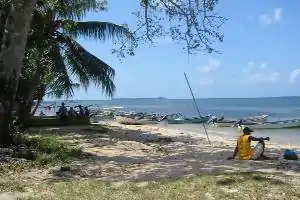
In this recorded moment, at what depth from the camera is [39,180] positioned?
9367 millimetres

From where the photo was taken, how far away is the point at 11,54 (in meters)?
12.7

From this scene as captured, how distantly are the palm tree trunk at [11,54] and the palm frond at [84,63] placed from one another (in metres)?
10.4

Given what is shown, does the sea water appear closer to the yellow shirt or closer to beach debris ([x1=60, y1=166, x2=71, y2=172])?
the yellow shirt

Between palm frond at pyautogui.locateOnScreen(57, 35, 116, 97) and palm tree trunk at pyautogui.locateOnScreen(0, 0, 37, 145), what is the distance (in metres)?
10.4

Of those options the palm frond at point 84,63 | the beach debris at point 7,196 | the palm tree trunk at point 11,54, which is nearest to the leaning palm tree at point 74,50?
the palm frond at point 84,63

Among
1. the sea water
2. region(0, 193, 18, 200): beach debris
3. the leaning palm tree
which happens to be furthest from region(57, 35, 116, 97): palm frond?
region(0, 193, 18, 200): beach debris

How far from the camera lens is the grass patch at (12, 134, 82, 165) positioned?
11.4 meters

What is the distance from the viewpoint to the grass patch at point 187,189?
301 inches

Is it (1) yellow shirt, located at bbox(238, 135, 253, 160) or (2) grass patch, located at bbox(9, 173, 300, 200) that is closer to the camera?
(2) grass patch, located at bbox(9, 173, 300, 200)

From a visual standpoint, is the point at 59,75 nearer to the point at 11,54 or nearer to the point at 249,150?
the point at 11,54

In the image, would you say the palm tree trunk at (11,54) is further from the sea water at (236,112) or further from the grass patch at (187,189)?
the sea water at (236,112)

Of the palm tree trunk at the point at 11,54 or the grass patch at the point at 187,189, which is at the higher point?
the palm tree trunk at the point at 11,54

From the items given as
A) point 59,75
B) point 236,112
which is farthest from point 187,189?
point 236,112

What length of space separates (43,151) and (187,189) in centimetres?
562
